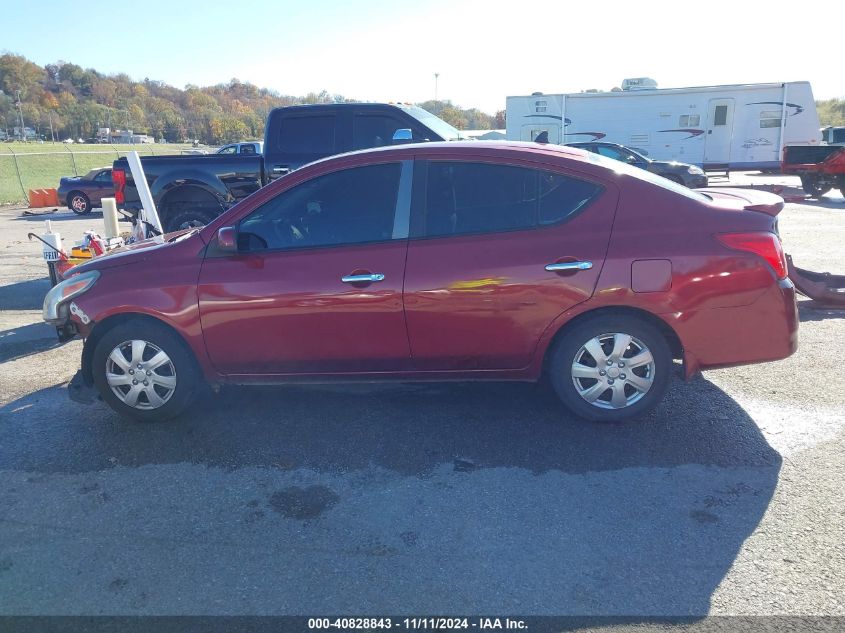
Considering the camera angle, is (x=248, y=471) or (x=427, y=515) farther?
(x=248, y=471)

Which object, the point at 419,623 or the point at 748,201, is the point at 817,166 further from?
the point at 419,623

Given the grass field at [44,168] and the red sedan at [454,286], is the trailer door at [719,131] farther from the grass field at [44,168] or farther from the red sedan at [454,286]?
the red sedan at [454,286]

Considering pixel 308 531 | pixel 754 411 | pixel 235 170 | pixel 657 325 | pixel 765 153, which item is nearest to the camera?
pixel 308 531

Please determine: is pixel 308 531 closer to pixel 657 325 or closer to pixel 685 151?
pixel 657 325

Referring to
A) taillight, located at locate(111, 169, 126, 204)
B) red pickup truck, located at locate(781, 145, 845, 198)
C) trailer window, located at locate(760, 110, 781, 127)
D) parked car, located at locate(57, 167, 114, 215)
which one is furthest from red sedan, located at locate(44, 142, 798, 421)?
trailer window, located at locate(760, 110, 781, 127)

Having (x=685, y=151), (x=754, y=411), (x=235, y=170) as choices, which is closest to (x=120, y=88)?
(x=685, y=151)

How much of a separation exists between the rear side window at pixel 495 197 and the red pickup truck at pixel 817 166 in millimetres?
18763

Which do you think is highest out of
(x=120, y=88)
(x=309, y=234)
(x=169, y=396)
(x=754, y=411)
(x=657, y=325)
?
Answer: (x=120, y=88)

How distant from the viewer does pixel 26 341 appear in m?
6.59

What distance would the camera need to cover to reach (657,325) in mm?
4191

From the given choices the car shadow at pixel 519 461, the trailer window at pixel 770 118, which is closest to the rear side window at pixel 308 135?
the car shadow at pixel 519 461

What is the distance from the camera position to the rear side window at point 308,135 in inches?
341

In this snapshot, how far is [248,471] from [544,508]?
171cm

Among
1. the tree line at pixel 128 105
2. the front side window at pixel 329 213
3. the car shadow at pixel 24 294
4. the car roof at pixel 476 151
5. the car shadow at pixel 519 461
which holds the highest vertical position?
the tree line at pixel 128 105
